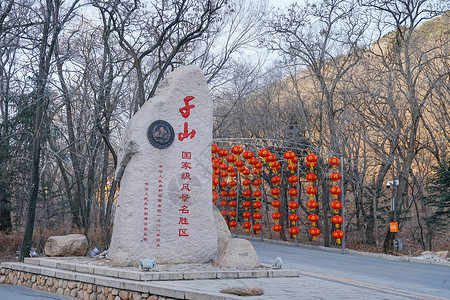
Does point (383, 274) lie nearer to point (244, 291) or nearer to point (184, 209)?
point (184, 209)

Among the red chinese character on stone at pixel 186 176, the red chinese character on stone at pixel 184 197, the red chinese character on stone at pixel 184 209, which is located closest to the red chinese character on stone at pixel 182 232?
the red chinese character on stone at pixel 184 209

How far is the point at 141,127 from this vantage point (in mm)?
9016

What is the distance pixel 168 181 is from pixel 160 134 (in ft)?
3.14

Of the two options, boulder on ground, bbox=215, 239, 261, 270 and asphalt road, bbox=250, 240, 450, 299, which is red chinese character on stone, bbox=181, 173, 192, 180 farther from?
asphalt road, bbox=250, 240, 450, 299

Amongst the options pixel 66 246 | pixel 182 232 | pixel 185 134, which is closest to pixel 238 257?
pixel 182 232

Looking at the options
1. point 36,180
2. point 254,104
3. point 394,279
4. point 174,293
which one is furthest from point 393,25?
point 174,293

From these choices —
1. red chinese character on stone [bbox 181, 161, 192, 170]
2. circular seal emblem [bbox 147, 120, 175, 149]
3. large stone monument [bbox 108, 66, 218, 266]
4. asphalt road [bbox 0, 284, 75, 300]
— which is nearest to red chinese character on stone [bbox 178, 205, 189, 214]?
large stone monument [bbox 108, 66, 218, 266]

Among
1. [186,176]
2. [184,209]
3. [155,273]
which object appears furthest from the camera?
[186,176]

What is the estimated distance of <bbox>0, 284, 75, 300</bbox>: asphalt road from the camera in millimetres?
7758

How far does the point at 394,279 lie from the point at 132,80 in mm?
14136

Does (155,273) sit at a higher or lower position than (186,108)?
lower

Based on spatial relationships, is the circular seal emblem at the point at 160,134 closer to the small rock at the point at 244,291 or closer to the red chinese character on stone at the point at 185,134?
the red chinese character on stone at the point at 185,134

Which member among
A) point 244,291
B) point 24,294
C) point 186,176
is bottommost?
point 24,294

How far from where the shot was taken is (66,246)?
10586 millimetres
